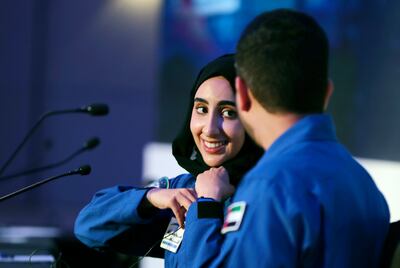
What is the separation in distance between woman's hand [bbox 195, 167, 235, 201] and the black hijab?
0.23 ft

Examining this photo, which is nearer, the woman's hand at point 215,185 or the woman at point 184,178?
the woman's hand at point 215,185

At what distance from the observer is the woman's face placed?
178 centimetres

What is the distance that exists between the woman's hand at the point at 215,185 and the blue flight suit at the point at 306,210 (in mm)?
290

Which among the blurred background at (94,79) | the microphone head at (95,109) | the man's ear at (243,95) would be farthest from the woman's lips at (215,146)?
the blurred background at (94,79)

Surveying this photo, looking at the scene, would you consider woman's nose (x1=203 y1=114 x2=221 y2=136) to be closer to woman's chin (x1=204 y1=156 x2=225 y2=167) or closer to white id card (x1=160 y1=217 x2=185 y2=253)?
woman's chin (x1=204 y1=156 x2=225 y2=167)

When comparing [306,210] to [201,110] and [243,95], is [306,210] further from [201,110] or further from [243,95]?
[201,110]

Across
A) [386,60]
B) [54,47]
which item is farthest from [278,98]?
[54,47]

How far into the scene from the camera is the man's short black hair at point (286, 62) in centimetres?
123

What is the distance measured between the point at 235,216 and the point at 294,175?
0.13 meters

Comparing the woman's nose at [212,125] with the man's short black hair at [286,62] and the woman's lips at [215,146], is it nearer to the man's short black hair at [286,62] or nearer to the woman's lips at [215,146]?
the woman's lips at [215,146]

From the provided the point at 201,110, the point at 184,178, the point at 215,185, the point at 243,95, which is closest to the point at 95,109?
the point at 184,178

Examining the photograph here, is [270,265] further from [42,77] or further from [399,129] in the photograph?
[42,77]

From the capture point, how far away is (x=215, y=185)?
5.27 feet

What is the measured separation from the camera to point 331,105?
17.2 feet
